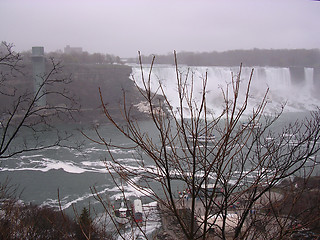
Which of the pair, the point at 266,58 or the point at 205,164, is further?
the point at 266,58

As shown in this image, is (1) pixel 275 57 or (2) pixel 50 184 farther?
(1) pixel 275 57

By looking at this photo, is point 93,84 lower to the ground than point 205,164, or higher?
higher

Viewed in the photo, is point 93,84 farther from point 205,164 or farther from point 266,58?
point 205,164

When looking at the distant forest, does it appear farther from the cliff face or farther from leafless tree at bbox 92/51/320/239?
leafless tree at bbox 92/51/320/239

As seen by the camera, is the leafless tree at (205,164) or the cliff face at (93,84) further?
the cliff face at (93,84)

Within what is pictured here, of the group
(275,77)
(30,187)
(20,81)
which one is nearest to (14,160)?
(30,187)

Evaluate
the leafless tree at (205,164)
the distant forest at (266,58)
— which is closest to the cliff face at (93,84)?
the distant forest at (266,58)

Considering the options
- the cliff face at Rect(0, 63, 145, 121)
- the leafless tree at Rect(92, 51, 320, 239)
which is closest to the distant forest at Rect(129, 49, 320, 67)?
the cliff face at Rect(0, 63, 145, 121)

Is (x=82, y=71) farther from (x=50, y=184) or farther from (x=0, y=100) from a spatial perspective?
(x=50, y=184)

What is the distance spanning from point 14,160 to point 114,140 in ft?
9.61

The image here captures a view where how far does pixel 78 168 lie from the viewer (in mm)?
6871

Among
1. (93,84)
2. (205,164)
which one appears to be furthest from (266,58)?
(205,164)

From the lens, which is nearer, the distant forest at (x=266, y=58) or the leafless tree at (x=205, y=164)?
the leafless tree at (x=205, y=164)

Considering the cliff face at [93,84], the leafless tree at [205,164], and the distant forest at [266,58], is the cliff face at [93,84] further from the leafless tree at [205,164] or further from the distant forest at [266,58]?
the leafless tree at [205,164]
